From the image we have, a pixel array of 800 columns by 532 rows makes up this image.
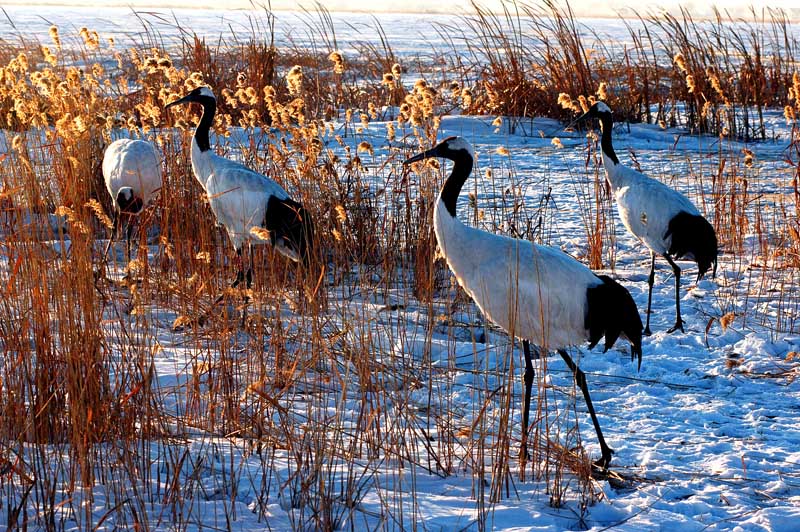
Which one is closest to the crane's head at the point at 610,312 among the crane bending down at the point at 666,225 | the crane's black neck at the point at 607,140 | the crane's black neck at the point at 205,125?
the crane bending down at the point at 666,225

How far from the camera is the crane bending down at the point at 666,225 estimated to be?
5484mm

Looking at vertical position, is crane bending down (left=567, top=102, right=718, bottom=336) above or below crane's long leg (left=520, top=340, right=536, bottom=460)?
above

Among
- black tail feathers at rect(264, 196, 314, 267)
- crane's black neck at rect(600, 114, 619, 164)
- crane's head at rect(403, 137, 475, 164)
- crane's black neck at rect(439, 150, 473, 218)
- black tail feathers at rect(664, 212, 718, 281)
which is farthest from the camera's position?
crane's black neck at rect(600, 114, 619, 164)

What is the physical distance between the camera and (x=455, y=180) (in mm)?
4082

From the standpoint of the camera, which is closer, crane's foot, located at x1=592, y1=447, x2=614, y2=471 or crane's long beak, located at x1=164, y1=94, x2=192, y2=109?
crane's foot, located at x1=592, y1=447, x2=614, y2=471

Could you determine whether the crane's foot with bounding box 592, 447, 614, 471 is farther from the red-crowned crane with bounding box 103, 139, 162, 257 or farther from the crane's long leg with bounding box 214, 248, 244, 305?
the red-crowned crane with bounding box 103, 139, 162, 257

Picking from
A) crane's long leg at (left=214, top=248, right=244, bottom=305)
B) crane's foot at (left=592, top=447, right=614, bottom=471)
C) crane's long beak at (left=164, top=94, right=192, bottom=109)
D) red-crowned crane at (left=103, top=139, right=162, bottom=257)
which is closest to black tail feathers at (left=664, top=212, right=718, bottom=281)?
crane's foot at (left=592, top=447, right=614, bottom=471)

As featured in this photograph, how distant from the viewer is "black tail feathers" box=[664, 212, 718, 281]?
18.0ft

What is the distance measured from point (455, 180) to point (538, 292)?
64cm

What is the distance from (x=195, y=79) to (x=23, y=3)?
5093cm

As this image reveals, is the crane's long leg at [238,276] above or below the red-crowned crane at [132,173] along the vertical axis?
below

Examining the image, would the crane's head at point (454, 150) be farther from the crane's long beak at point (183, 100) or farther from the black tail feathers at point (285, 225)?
the crane's long beak at point (183, 100)

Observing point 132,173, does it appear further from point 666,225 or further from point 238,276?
point 666,225

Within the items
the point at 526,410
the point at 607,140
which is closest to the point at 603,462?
the point at 526,410
